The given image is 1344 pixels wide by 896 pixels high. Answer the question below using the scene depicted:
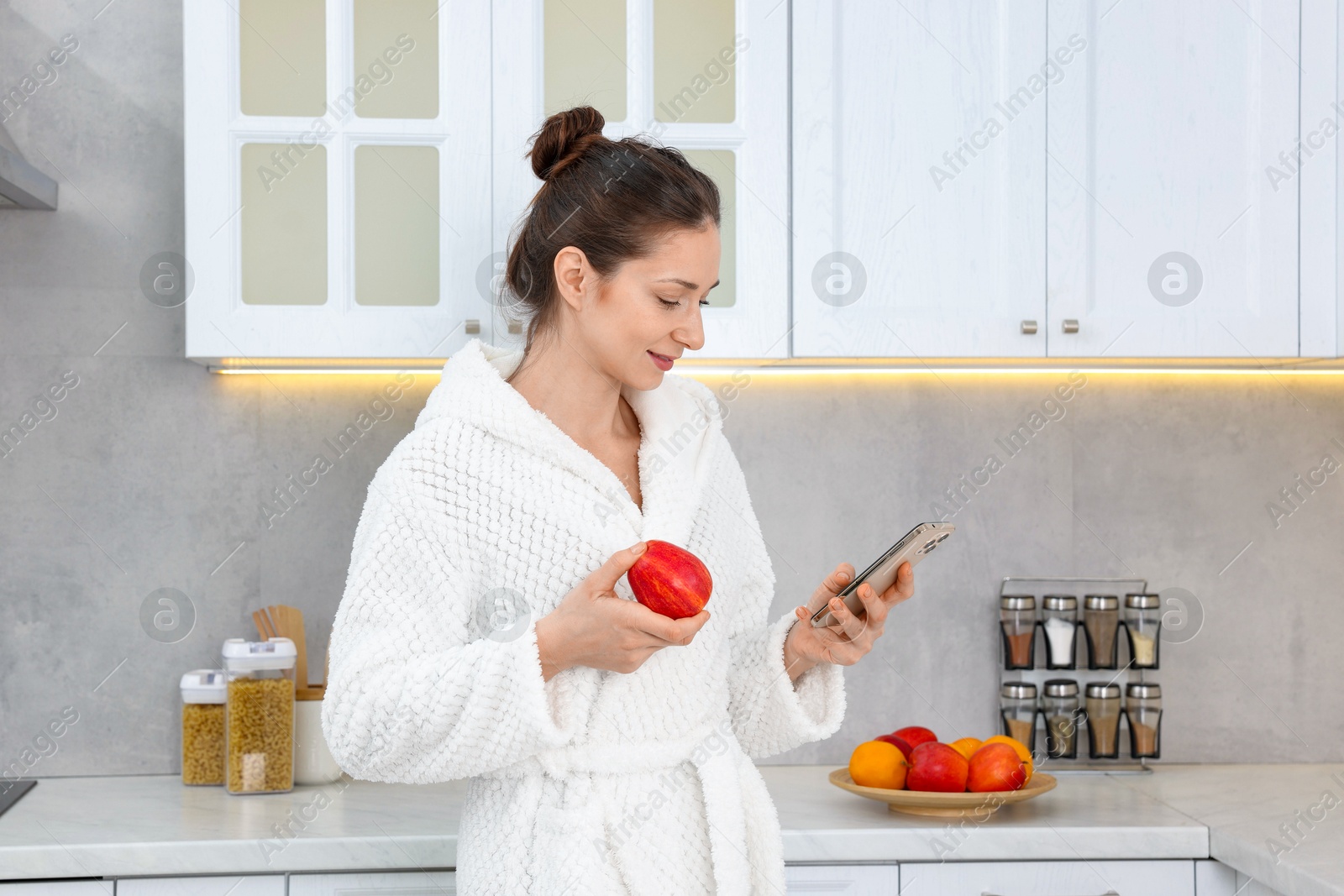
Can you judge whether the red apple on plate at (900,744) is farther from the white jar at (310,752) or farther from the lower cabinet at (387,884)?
the white jar at (310,752)

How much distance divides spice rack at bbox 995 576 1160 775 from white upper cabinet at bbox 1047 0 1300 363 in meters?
0.48

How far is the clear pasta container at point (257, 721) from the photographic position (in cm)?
180

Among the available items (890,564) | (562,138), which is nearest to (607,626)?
(890,564)

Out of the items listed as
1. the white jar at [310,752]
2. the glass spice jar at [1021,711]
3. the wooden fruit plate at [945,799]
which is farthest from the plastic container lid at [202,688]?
the glass spice jar at [1021,711]

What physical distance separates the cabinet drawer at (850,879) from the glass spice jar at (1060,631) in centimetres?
61

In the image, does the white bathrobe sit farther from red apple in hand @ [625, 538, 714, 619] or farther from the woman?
red apple in hand @ [625, 538, 714, 619]

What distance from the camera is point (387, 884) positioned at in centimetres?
156

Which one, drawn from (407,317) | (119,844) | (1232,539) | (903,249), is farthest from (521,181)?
(1232,539)

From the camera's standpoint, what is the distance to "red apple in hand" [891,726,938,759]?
182cm

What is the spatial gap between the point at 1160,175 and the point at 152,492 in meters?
1.70

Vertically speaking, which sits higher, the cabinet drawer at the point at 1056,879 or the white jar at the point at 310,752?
the white jar at the point at 310,752

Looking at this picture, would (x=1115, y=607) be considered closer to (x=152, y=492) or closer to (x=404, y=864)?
(x=404, y=864)

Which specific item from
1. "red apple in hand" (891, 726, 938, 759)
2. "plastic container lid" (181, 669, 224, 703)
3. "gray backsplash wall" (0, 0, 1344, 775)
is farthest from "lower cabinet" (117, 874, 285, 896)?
"red apple in hand" (891, 726, 938, 759)

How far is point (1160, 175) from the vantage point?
1830 mm
